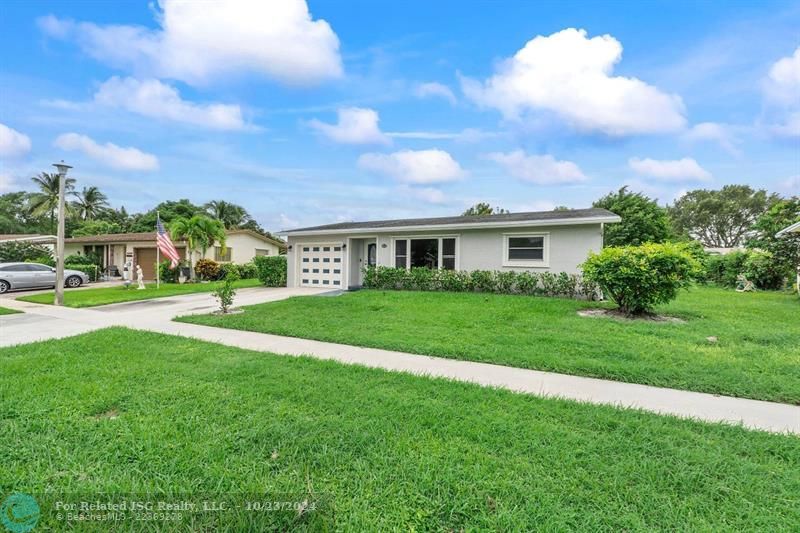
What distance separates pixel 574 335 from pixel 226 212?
4086cm

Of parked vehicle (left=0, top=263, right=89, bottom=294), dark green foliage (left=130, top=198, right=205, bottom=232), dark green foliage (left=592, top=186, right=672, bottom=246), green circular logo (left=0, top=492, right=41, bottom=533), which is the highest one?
dark green foliage (left=130, top=198, right=205, bottom=232)

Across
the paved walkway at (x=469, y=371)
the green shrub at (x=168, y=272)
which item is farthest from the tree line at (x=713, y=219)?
the green shrub at (x=168, y=272)

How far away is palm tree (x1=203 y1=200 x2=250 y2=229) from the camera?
39188mm

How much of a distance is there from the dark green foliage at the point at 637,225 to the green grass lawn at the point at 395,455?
82.9 ft

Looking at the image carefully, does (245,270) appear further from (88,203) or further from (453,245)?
(88,203)

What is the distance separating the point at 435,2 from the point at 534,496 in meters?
12.1

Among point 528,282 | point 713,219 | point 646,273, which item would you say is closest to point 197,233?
point 528,282

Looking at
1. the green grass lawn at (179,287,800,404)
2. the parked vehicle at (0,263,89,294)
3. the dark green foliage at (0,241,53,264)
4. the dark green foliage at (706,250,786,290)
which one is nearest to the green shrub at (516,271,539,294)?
the green grass lawn at (179,287,800,404)

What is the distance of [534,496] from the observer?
83.5 inches

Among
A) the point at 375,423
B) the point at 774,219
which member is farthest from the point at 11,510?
the point at 774,219

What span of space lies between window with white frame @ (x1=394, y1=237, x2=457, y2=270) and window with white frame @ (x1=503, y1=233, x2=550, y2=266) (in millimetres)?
1905

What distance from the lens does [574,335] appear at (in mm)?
6293

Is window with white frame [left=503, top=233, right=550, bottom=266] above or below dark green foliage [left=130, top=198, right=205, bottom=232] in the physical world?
below

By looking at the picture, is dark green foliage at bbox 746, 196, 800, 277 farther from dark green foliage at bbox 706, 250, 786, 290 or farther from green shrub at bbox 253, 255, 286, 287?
green shrub at bbox 253, 255, 286, 287
